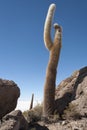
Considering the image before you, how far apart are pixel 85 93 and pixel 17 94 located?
432 cm

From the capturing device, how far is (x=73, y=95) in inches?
711

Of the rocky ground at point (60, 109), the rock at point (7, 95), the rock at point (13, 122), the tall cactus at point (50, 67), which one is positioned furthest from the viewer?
the tall cactus at point (50, 67)

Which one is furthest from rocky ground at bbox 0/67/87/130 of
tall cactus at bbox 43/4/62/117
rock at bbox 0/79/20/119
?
tall cactus at bbox 43/4/62/117

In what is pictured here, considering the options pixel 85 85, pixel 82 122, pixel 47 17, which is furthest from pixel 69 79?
pixel 82 122

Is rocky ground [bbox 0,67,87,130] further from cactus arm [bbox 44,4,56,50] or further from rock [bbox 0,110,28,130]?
cactus arm [bbox 44,4,56,50]

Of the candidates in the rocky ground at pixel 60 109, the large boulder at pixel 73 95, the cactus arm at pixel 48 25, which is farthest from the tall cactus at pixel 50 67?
the large boulder at pixel 73 95

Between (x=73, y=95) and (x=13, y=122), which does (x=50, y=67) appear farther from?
(x=13, y=122)

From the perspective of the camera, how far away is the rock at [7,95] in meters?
14.9

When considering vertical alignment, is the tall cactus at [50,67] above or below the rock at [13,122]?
above

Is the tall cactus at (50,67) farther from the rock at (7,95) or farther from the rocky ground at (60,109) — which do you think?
the rock at (7,95)

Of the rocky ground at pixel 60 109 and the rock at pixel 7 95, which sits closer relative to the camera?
the rocky ground at pixel 60 109

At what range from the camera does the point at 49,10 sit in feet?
60.3

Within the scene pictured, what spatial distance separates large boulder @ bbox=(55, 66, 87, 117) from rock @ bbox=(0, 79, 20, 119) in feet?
10.3

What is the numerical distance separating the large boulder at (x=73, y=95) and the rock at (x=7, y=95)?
10.3ft
